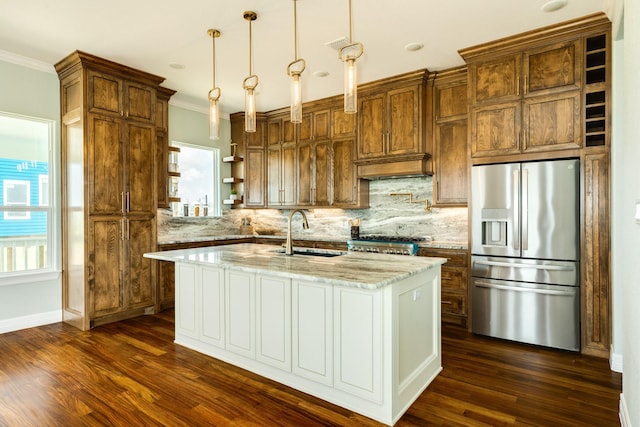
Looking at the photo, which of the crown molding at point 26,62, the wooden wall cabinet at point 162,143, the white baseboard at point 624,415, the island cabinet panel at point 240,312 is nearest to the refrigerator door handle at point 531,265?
the white baseboard at point 624,415

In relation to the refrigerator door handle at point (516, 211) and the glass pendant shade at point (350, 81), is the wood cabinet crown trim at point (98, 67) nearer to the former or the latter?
the glass pendant shade at point (350, 81)

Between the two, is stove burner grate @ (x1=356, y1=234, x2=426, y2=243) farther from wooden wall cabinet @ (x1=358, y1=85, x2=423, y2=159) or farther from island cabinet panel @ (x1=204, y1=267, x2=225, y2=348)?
island cabinet panel @ (x1=204, y1=267, x2=225, y2=348)

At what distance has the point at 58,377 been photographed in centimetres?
282

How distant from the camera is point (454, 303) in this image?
4055mm

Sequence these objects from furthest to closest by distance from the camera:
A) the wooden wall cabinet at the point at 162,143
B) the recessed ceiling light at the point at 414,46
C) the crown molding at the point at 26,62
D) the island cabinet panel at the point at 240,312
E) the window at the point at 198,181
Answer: the window at the point at 198,181 < the wooden wall cabinet at the point at 162,143 < the crown molding at the point at 26,62 < the recessed ceiling light at the point at 414,46 < the island cabinet panel at the point at 240,312

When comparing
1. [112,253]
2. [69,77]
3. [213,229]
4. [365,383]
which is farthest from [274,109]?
[365,383]

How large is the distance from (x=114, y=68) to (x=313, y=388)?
12.6ft

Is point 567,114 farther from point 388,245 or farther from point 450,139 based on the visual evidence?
point 388,245

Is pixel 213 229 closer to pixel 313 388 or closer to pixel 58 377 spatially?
pixel 58 377

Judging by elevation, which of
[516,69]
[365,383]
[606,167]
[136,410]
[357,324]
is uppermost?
[516,69]

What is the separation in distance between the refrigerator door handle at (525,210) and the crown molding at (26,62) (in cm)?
505

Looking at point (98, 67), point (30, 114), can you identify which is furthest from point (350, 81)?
point (30, 114)

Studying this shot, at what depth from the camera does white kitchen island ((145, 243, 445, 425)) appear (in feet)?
7.28

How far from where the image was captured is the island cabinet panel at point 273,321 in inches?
103
